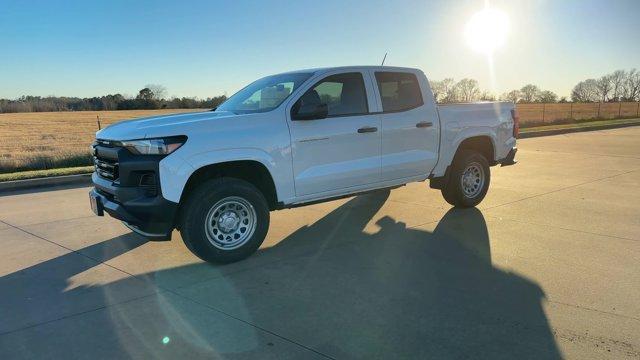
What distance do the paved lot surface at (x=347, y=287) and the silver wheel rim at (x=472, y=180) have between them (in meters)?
0.29

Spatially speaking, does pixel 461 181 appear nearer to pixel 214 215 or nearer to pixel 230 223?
pixel 230 223

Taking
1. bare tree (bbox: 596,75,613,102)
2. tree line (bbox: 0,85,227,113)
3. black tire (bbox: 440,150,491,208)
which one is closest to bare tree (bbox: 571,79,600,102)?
bare tree (bbox: 596,75,613,102)

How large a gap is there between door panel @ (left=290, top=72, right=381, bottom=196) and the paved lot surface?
29.0 inches

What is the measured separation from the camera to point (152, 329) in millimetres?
3719

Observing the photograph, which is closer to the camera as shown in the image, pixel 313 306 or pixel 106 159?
pixel 313 306

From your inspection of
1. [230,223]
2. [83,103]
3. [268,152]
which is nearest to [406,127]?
[268,152]

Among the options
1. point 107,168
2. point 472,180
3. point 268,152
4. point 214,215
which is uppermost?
point 268,152

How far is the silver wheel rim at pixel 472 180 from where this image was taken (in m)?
7.41

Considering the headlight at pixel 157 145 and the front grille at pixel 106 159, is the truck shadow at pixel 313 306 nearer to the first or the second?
the front grille at pixel 106 159

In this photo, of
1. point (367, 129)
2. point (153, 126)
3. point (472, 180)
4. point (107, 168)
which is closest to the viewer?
point (153, 126)

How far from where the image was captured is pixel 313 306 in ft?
13.4

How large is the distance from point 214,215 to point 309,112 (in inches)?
56.3

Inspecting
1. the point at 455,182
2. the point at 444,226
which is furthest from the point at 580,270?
the point at 455,182

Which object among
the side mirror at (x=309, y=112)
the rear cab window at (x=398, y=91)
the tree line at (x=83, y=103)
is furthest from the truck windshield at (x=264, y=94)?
the tree line at (x=83, y=103)
